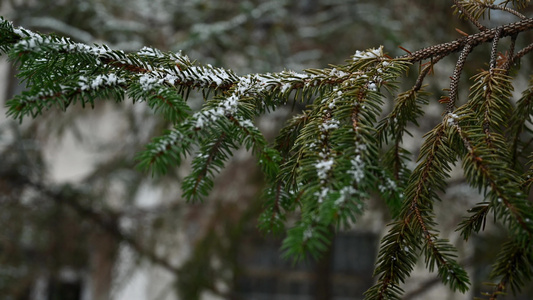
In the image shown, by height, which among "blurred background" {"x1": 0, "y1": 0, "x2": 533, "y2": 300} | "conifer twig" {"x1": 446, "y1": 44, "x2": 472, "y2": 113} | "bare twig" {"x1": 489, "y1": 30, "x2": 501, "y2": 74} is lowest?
"conifer twig" {"x1": 446, "y1": 44, "x2": 472, "y2": 113}

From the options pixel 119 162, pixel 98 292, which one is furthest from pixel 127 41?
pixel 98 292

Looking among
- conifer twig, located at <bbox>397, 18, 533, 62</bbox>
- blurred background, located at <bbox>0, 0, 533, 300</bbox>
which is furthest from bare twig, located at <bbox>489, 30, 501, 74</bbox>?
blurred background, located at <bbox>0, 0, 533, 300</bbox>

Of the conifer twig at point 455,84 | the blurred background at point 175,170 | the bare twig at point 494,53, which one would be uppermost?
the blurred background at point 175,170

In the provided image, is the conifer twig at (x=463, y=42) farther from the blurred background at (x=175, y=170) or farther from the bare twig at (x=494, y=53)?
the blurred background at (x=175, y=170)

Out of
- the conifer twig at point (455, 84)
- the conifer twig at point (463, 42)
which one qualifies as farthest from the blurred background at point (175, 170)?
the conifer twig at point (455, 84)

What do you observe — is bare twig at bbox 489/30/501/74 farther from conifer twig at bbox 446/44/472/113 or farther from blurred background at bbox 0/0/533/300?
blurred background at bbox 0/0/533/300

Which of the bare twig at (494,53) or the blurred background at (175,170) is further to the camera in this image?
the blurred background at (175,170)

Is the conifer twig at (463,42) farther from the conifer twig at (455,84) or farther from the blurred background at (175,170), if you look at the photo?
the blurred background at (175,170)

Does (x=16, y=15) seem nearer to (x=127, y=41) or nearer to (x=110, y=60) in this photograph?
(x=127, y=41)

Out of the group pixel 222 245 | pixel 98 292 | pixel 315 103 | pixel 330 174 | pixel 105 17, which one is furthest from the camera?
pixel 98 292

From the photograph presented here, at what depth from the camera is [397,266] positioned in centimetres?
89

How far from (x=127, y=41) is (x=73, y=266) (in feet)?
7.08

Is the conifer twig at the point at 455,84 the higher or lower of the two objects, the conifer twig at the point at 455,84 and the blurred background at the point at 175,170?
the lower

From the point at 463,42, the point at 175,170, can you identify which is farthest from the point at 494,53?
the point at 175,170
